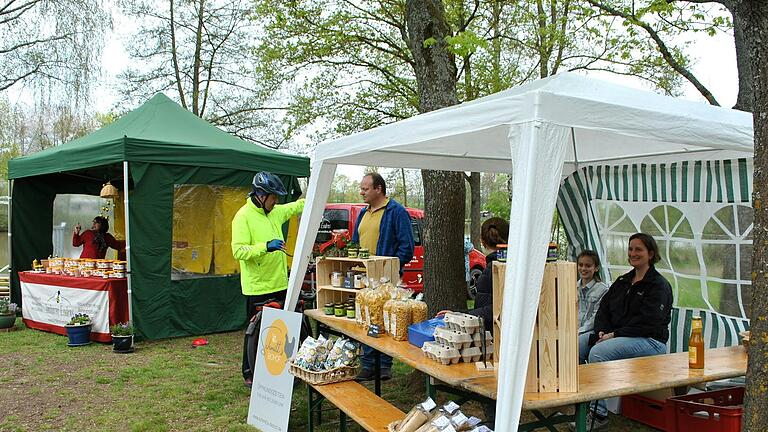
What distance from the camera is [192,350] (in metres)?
6.70

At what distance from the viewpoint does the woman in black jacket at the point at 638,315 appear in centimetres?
405

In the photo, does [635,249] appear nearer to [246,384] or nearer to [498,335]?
[498,335]

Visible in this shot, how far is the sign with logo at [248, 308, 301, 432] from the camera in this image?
3939 millimetres

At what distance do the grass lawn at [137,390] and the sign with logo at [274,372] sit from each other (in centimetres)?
21

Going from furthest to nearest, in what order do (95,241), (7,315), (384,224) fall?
(95,241) < (7,315) < (384,224)

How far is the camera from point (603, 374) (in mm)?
2949

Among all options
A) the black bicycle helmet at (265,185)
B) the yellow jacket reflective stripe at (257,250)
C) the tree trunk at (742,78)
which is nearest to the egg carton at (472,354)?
the yellow jacket reflective stripe at (257,250)

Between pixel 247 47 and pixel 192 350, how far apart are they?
10.2 m

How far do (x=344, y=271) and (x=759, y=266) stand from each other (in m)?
2.70

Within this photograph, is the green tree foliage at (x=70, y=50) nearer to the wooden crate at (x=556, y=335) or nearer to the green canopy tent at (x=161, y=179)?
the green canopy tent at (x=161, y=179)

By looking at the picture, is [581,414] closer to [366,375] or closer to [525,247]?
[525,247]

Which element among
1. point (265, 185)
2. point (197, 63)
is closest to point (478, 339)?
point (265, 185)

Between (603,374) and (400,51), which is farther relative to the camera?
(400,51)

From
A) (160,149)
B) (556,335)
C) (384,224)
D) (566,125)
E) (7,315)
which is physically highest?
(160,149)
